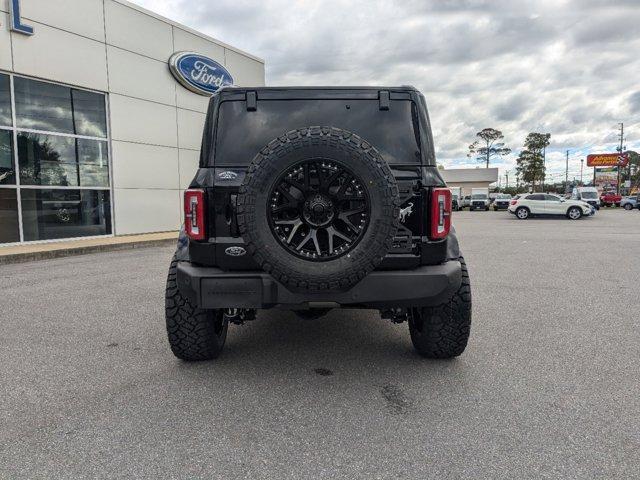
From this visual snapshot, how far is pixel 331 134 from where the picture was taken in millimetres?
2594

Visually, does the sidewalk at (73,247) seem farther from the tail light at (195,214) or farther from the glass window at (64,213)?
the tail light at (195,214)

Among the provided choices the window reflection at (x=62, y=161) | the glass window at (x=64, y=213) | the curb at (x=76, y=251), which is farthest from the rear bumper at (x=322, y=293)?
the window reflection at (x=62, y=161)

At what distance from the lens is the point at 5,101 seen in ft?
33.6

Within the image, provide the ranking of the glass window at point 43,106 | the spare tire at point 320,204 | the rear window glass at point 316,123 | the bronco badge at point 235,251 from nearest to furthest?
the spare tire at point 320,204 → the bronco badge at point 235,251 → the rear window glass at point 316,123 → the glass window at point 43,106

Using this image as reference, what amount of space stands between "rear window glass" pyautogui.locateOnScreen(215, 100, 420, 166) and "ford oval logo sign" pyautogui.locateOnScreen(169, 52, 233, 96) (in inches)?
458

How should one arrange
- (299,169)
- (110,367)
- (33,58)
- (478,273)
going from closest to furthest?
(299,169) < (110,367) < (478,273) < (33,58)

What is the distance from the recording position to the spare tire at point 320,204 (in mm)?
2568

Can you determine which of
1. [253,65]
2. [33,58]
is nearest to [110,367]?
[33,58]

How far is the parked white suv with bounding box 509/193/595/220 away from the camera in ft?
82.2

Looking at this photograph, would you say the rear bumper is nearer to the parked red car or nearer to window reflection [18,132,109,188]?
window reflection [18,132,109,188]

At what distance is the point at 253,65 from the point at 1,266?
11778 millimetres

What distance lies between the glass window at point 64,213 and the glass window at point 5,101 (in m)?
1.61

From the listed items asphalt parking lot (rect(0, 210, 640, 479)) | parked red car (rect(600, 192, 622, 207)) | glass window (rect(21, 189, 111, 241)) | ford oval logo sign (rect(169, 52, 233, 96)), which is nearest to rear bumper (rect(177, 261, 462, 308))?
asphalt parking lot (rect(0, 210, 640, 479))

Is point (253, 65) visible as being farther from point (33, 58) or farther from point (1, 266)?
point (1, 266)
